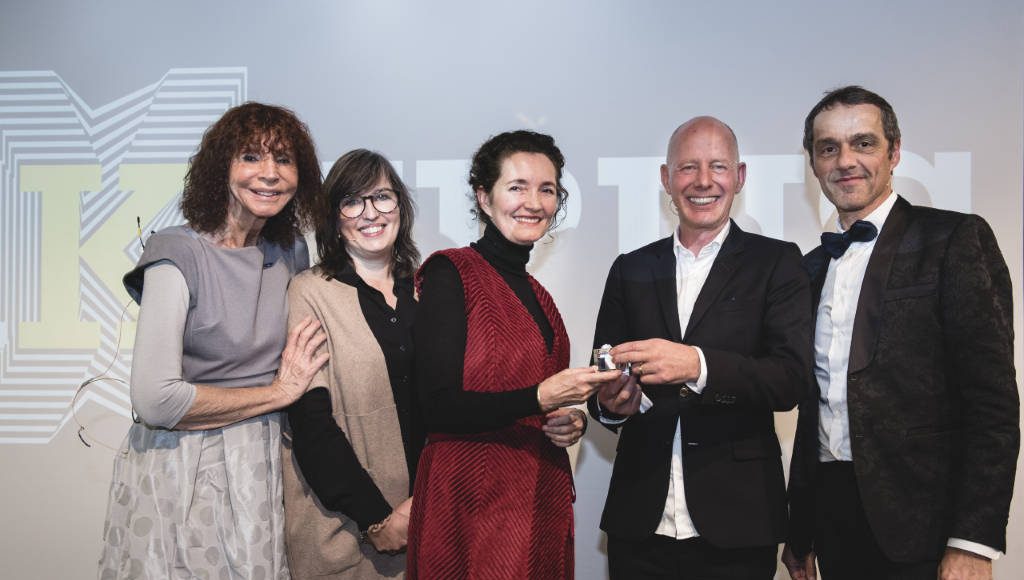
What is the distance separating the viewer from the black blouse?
2.19m

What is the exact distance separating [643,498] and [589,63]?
2.15 metres

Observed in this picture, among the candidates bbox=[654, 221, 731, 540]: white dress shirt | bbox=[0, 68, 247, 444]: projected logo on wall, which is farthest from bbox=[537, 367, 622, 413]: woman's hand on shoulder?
bbox=[0, 68, 247, 444]: projected logo on wall

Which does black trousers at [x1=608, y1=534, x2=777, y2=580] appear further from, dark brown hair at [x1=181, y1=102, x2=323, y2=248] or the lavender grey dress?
dark brown hair at [x1=181, y1=102, x2=323, y2=248]

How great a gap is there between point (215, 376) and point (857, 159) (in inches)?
84.7

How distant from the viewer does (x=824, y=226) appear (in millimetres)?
3408

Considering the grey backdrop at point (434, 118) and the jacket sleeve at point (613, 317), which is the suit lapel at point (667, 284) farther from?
the grey backdrop at point (434, 118)

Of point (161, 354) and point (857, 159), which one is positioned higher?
point (857, 159)

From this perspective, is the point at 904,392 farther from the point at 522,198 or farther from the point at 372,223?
the point at 372,223

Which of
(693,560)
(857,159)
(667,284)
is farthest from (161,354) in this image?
(857,159)

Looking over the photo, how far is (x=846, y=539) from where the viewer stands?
7.18 feet

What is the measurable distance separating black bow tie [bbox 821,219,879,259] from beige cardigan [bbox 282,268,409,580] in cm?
152

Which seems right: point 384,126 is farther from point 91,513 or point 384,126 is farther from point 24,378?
point 91,513

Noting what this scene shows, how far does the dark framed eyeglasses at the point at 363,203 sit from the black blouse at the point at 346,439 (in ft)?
0.71

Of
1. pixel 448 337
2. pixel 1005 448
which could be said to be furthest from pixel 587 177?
pixel 1005 448
